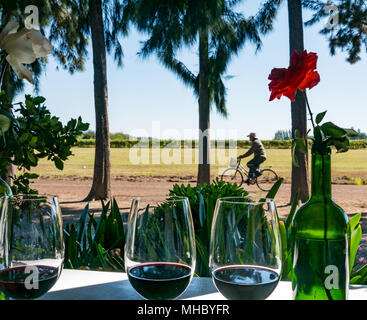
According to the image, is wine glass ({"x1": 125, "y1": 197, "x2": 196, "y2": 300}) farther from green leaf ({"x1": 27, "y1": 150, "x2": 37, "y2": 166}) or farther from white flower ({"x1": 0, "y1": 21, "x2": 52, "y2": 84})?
green leaf ({"x1": 27, "y1": 150, "x2": 37, "y2": 166})

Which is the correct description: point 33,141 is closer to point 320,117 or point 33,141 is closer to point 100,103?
point 320,117

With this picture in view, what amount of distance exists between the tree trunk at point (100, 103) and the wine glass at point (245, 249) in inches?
249

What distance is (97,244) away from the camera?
1.18 m

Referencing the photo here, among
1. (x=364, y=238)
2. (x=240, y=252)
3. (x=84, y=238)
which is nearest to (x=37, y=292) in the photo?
(x=240, y=252)

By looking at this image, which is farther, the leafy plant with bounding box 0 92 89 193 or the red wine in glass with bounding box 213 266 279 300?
the leafy plant with bounding box 0 92 89 193

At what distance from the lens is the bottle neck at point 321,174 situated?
0.55 m

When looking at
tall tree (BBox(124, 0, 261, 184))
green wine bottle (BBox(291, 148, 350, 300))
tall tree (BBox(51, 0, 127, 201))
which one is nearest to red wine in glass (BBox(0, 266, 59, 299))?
green wine bottle (BBox(291, 148, 350, 300))

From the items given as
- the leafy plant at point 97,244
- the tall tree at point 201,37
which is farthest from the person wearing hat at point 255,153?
the leafy plant at point 97,244

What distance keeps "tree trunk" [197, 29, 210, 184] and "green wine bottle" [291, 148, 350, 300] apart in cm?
652

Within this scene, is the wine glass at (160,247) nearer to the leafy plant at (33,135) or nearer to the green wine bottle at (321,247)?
the green wine bottle at (321,247)

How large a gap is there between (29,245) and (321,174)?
15.9 inches

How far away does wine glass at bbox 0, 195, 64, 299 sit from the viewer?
51 cm

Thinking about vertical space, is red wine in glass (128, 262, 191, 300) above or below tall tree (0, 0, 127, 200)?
below

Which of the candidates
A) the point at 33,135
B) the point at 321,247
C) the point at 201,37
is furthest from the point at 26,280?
the point at 201,37
